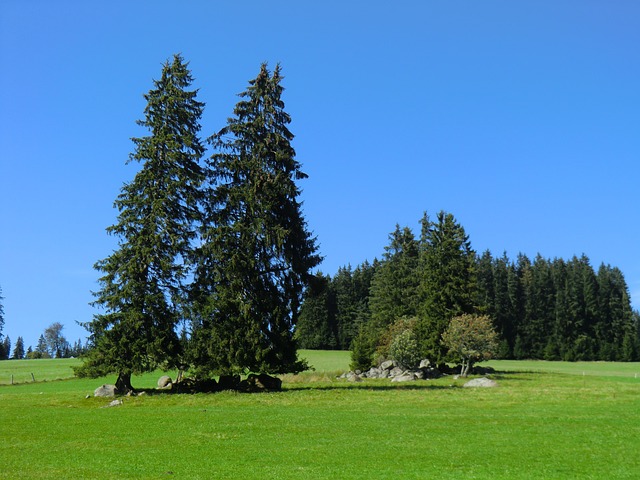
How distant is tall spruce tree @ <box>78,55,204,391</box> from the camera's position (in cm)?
3272

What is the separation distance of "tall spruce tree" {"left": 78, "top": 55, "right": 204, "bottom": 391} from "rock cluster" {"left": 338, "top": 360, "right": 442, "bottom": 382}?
23315 mm

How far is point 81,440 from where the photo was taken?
58.8ft

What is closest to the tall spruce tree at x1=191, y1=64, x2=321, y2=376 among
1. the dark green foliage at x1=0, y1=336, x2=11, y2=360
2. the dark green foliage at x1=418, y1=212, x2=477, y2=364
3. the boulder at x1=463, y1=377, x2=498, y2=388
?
the boulder at x1=463, y1=377, x2=498, y2=388

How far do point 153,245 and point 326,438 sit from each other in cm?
2015

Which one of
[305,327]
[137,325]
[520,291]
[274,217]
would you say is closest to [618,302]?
[520,291]

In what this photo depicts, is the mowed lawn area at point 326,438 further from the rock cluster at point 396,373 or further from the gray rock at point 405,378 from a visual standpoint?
the rock cluster at point 396,373

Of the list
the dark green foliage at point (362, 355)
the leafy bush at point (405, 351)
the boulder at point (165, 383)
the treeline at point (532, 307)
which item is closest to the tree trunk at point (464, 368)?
the leafy bush at point (405, 351)

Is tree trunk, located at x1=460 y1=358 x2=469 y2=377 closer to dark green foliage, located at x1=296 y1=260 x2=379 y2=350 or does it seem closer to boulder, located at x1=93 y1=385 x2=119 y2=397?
boulder, located at x1=93 y1=385 x2=119 y2=397

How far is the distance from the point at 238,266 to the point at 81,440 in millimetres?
18146

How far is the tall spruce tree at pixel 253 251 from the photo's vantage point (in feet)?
113

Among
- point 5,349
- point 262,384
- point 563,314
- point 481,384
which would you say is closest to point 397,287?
point 481,384

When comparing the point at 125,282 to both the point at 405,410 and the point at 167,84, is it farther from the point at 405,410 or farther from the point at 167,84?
the point at 405,410

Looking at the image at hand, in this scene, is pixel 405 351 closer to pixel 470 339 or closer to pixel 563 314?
pixel 470 339

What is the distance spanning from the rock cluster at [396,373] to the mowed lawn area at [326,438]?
22950 millimetres
